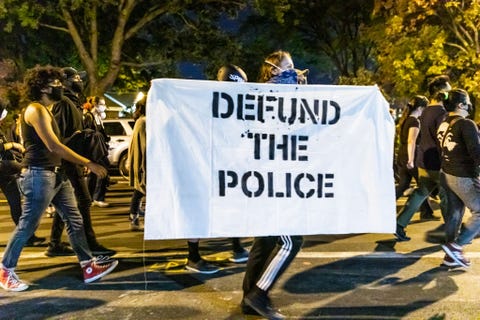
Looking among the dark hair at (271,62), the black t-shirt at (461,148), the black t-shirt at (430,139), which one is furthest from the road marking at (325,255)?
the dark hair at (271,62)

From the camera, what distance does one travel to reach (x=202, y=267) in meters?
5.59

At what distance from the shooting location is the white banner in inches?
165

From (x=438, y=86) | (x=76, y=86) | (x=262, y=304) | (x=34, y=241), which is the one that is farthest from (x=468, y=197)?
(x=34, y=241)

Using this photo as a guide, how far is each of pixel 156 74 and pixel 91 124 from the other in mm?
17090

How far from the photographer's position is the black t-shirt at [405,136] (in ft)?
25.2

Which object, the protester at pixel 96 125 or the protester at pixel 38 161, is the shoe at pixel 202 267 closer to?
the protester at pixel 38 161

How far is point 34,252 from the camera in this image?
6410 mm

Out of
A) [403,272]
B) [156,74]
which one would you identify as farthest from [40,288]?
[156,74]

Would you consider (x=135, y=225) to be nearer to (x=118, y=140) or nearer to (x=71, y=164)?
(x=71, y=164)

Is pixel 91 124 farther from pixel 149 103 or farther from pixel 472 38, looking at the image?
pixel 472 38

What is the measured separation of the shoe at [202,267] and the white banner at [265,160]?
1379 millimetres

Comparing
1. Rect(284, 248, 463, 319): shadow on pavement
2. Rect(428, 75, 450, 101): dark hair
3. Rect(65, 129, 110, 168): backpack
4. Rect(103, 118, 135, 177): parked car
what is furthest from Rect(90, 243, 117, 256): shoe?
Rect(103, 118, 135, 177): parked car

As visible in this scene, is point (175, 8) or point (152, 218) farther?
point (175, 8)

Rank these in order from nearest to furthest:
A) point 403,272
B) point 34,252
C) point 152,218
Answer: point 152,218 < point 403,272 < point 34,252
